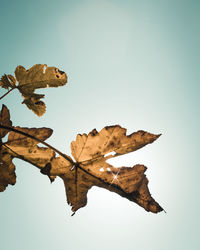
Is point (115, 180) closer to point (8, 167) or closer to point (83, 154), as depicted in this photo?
point (83, 154)

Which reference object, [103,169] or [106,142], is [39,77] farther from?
[103,169]

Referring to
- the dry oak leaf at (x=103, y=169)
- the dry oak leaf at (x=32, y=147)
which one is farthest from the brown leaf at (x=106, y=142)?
the dry oak leaf at (x=32, y=147)

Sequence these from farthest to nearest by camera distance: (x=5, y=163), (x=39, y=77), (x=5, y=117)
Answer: (x=39, y=77), (x=5, y=163), (x=5, y=117)

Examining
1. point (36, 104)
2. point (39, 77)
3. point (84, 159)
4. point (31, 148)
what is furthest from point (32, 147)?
point (39, 77)

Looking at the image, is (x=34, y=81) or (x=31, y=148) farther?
(x=34, y=81)

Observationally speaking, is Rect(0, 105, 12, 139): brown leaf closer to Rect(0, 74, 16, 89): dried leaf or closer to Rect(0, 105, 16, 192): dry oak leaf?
Rect(0, 105, 16, 192): dry oak leaf

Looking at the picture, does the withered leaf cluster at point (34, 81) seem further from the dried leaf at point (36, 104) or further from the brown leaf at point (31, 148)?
the brown leaf at point (31, 148)

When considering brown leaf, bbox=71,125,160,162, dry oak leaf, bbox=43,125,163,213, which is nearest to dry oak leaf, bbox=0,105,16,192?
dry oak leaf, bbox=43,125,163,213
